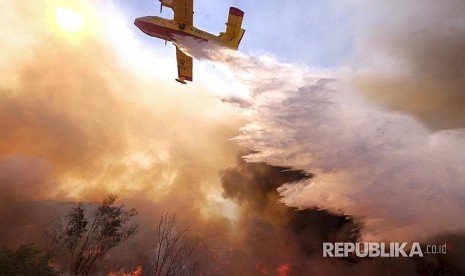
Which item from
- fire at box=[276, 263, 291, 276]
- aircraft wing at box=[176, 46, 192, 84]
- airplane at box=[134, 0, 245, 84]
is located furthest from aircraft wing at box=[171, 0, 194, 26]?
fire at box=[276, 263, 291, 276]

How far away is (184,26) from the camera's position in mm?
23766

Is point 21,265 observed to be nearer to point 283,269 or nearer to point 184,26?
point 184,26

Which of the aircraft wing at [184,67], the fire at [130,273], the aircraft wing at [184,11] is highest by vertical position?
the aircraft wing at [184,11]

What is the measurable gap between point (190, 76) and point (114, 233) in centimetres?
2324

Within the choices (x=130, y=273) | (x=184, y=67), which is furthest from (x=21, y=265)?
(x=130, y=273)

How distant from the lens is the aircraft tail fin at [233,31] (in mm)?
23719

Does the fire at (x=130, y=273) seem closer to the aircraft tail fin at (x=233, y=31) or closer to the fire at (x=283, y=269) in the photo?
the fire at (x=283, y=269)

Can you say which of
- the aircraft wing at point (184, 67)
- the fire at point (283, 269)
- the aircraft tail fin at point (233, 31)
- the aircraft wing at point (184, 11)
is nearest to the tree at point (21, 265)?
the aircraft wing at point (184, 67)

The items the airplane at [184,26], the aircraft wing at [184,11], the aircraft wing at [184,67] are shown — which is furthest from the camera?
the aircraft wing at [184,67]

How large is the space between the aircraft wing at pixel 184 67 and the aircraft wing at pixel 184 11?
477 cm

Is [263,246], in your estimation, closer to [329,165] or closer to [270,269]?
[270,269]

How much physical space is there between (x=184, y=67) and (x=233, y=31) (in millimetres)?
6705

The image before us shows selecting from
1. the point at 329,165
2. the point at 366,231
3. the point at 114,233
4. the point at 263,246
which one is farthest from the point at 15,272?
the point at 263,246

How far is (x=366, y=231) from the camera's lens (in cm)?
2752
